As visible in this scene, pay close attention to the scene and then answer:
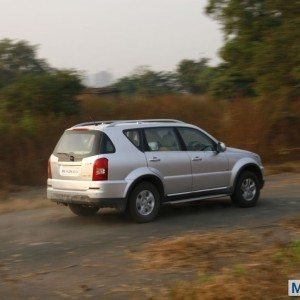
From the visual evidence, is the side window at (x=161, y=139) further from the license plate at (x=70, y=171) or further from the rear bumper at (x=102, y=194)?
the license plate at (x=70, y=171)

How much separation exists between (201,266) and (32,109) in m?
13.1

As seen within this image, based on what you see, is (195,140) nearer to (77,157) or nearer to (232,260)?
(77,157)

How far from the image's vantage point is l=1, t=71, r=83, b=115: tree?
19.7 metres

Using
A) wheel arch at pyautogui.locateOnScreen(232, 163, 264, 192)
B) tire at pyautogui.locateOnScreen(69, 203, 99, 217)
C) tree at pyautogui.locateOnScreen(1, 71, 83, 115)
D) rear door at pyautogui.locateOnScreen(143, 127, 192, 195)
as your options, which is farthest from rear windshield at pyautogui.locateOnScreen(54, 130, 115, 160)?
tree at pyautogui.locateOnScreen(1, 71, 83, 115)

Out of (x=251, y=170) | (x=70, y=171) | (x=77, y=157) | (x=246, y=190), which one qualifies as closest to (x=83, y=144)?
(x=77, y=157)

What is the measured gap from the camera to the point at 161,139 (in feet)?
38.0

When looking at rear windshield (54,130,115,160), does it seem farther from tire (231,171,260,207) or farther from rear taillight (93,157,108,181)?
tire (231,171,260,207)

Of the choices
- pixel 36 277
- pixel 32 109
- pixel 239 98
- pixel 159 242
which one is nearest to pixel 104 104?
pixel 32 109

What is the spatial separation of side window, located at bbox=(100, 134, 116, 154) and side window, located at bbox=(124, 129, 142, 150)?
0.45 m

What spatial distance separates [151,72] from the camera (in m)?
32.2

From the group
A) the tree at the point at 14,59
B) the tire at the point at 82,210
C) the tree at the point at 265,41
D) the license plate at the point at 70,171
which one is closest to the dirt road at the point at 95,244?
the tire at the point at 82,210

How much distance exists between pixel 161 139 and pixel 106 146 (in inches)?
51.9

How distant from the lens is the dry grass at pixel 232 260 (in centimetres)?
623

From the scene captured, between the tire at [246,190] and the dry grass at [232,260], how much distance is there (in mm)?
2196
